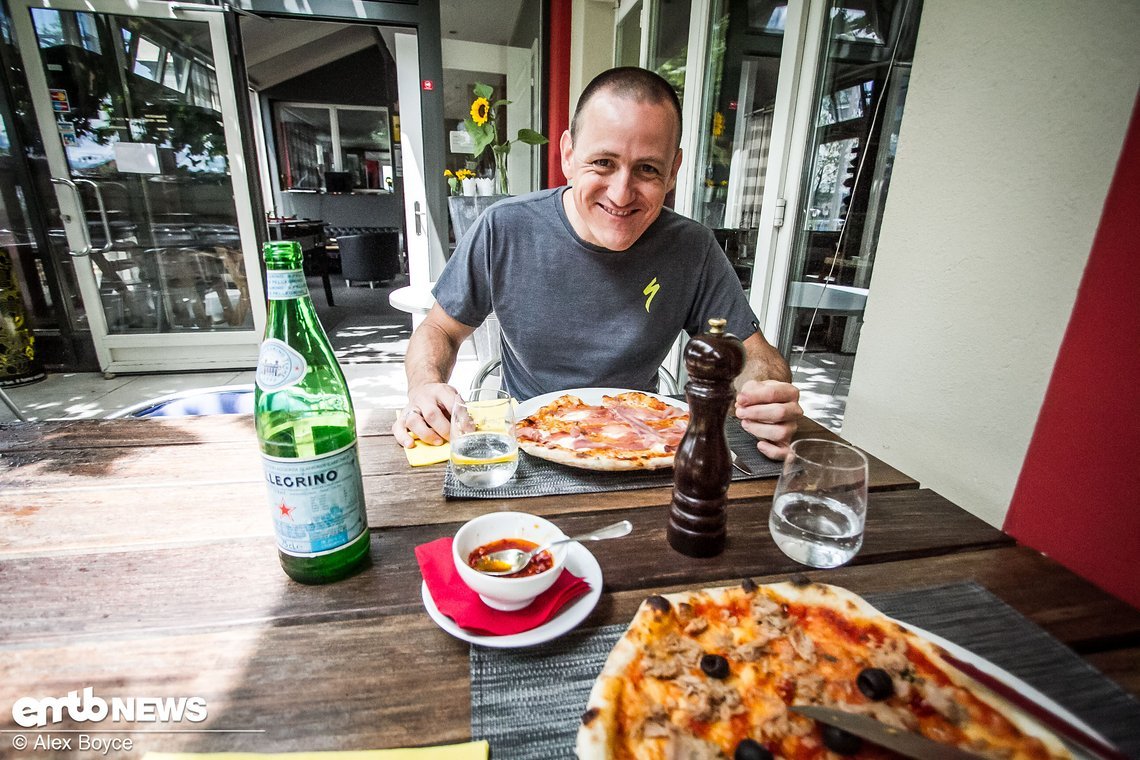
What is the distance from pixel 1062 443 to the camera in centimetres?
124

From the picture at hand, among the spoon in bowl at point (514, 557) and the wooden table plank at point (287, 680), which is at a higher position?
the spoon in bowl at point (514, 557)

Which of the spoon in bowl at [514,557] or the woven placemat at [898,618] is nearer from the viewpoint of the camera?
the woven placemat at [898,618]

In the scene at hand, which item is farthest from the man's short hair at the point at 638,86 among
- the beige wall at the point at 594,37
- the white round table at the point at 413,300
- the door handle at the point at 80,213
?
the door handle at the point at 80,213

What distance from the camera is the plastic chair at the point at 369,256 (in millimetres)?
8164

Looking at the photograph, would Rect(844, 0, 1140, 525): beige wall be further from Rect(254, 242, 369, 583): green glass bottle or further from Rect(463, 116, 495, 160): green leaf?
Rect(463, 116, 495, 160): green leaf

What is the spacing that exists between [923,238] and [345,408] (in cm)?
176

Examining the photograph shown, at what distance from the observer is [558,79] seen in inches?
214

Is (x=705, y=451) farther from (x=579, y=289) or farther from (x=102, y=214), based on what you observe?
(x=102, y=214)

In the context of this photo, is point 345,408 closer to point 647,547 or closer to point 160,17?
point 647,547

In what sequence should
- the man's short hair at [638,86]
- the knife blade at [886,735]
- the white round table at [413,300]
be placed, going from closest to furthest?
the knife blade at [886,735] < the man's short hair at [638,86] < the white round table at [413,300]

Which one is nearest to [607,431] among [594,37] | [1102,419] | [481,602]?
[481,602]

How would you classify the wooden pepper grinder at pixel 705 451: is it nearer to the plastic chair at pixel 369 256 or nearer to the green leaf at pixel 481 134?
the green leaf at pixel 481 134

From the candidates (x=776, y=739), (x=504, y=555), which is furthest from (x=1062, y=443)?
(x=504, y=555)

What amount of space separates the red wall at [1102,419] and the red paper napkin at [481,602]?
1.11 metres
